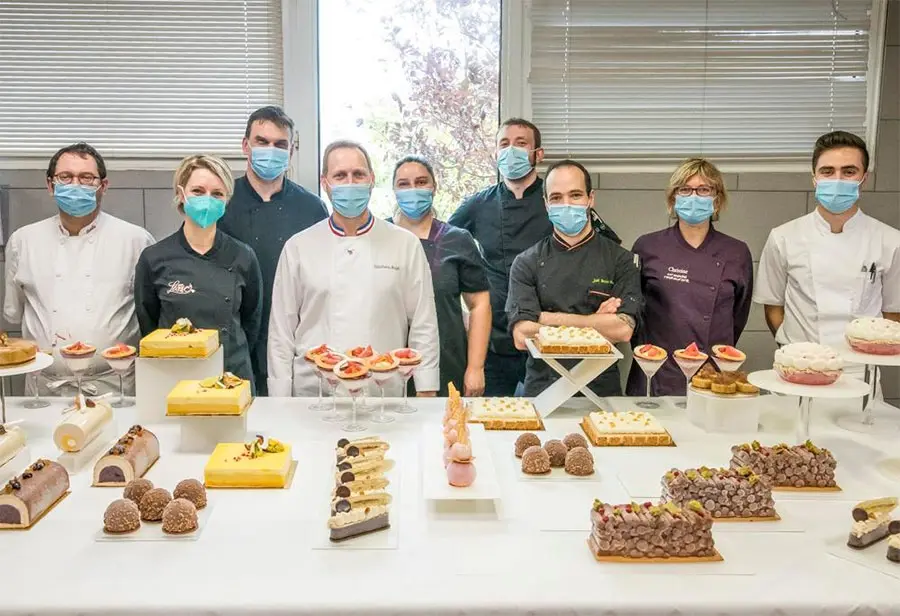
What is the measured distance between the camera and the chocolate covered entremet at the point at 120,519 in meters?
1.98

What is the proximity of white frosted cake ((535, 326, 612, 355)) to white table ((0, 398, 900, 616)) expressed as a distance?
62 cm

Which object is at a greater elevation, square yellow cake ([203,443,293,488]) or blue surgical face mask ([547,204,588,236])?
blue surgical face mask ([547,204,588,236])

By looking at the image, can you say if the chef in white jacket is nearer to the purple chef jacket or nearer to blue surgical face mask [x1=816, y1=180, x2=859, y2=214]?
the purple chef jacket

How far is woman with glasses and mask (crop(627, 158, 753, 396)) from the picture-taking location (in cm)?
364

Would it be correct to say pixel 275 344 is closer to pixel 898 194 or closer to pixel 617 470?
pixel 617 470

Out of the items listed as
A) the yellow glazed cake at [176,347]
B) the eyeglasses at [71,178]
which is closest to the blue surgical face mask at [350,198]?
the yellow glazed cake at [176,347]

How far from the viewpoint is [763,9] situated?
4.83 metres

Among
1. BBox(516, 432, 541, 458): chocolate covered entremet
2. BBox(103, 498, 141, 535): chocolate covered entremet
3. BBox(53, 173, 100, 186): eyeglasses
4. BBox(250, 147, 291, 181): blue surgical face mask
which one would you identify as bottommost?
BBox(103, 498, 141, 535): chocolate covered entremet

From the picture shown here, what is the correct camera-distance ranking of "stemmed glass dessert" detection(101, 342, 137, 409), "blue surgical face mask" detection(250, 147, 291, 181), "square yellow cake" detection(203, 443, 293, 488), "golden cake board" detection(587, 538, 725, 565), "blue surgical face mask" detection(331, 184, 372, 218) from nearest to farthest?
"golden cake board" detection(587, 538, 725, 565) < "square yellow cake" detection(203, 443, 293, 488) < "stemmed glass dessert" detection(101, 342, 137, 409) < "blue surgical face mask" detection(331, 184, 372, 218) < "blue surgical face mask" detection(250, 147, 291, 181)

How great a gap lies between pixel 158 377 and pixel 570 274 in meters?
1.81

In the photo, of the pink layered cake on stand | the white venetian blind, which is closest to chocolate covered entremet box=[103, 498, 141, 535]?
the pink layered cake on stand

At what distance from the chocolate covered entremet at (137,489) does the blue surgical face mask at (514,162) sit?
2586 millimetres

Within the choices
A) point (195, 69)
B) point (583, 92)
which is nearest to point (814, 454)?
point (583, 92)

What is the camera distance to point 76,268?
363 cm
